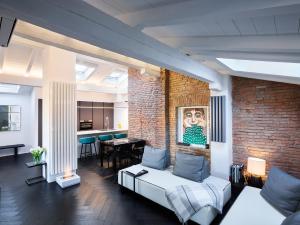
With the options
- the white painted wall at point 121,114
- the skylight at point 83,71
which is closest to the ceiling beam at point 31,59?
the skylight at point 83,71

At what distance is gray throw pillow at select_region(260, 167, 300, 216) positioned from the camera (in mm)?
2363

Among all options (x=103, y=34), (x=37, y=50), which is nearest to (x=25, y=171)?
(x=37, y=50)

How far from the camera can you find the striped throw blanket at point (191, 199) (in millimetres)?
2645

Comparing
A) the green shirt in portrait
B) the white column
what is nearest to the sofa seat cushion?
the green shirt in portrait

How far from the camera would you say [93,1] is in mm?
1411

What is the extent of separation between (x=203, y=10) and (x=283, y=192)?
2640mm

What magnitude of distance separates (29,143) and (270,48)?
8.94 metres

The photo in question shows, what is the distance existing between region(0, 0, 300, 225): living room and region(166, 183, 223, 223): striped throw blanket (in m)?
0.02

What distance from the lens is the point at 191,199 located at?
107 inches

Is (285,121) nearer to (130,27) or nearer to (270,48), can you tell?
(270,48)

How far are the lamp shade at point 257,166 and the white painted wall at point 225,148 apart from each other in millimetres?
490

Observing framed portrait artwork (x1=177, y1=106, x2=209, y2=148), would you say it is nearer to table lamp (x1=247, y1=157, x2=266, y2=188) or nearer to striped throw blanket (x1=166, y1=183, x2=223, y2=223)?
table lamp (x1=247, y1=157, x2=266, y2=188)

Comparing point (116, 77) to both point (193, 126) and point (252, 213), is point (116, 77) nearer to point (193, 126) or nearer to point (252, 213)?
point (193, 126)

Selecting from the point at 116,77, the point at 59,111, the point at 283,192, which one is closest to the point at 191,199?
the point at 283,192
